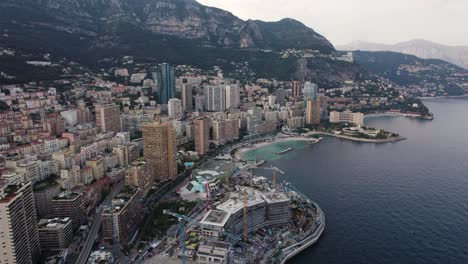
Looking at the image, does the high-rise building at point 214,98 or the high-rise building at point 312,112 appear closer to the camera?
the high-rise building at point 312,112

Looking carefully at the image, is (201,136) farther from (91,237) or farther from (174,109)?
(91,237)

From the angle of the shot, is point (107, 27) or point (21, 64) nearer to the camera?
point (21, 64)

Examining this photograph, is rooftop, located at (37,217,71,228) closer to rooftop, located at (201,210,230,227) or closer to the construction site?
the construction site

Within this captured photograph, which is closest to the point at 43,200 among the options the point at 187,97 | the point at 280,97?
the point at 187,97

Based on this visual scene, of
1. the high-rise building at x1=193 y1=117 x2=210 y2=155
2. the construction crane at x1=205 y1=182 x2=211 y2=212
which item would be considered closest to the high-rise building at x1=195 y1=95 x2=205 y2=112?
the high-rise building at x1=193 y1=117 x2=210 y2=155

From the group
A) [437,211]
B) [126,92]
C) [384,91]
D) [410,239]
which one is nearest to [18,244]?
[410,239]

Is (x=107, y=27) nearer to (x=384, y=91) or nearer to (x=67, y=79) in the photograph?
(x=67, y=79)

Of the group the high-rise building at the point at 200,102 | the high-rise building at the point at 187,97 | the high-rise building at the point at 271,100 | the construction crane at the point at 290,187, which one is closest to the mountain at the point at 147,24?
the high-rise building at the point at 187,97

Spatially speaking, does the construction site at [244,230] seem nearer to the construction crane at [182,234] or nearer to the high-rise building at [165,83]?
the construction crane at [182,234]
